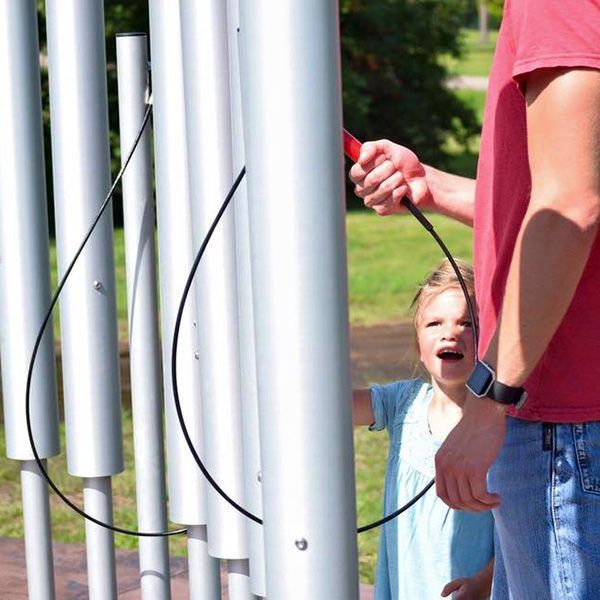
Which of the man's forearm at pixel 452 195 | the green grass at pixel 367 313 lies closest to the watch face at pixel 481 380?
the man's forearm at pixel 452 195

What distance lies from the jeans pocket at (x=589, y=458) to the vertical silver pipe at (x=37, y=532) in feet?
5.03

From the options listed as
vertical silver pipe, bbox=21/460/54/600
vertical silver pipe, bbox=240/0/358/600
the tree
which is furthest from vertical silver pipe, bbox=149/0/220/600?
the tree

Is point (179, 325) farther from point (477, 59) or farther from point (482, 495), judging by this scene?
point (477, 59)

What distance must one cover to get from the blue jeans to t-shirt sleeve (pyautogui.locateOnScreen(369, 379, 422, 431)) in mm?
1086

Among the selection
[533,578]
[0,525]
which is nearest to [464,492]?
[533,578]

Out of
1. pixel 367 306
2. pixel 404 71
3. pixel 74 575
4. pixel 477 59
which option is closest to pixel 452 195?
pixel 74 575

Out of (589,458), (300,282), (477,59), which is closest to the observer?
(300,282)

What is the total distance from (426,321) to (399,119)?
1489cm

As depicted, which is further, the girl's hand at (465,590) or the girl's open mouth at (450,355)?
the girl's open mouth at (450,355)

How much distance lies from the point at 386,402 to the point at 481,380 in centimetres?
126

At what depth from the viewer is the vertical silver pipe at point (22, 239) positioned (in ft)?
9.80

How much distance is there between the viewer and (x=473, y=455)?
187cm

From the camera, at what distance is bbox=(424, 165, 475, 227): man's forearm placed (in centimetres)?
256

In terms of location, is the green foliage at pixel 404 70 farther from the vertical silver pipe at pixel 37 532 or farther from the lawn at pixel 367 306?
the vertical silver pipe at pixel 37 532
